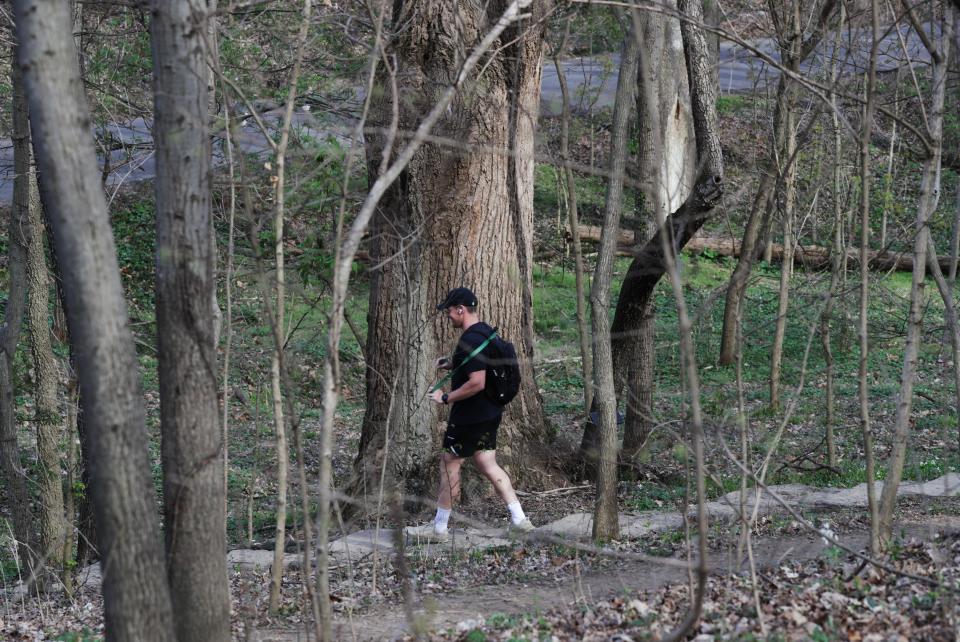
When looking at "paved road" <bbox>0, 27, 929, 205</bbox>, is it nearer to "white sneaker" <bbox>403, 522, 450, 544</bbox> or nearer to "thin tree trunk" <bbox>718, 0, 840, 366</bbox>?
"thin tree trunk" <bbox>718, 0, 840, 366</bbox>

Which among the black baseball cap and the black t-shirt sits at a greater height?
the black baseball cap

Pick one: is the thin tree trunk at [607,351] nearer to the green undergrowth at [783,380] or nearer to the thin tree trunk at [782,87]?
the thin tree trunk at [782,87]

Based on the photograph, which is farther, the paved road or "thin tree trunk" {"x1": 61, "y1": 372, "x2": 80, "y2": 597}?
the paved road

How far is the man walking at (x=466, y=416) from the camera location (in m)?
7.54

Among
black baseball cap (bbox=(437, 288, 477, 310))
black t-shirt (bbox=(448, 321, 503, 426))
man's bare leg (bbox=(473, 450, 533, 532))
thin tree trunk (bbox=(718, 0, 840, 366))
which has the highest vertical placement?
thin tree trunk (bbox=(718, 0, 840, 366))

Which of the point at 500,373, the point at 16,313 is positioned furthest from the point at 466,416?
the point at 16,313

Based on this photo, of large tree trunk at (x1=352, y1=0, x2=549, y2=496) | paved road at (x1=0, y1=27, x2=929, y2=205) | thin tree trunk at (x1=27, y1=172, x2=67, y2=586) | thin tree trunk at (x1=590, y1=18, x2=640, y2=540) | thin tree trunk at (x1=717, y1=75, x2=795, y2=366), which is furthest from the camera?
paved road at (x1=0, y1=27, x2=929, y2=205)

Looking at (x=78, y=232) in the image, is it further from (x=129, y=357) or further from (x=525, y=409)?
(x=525, y=409)

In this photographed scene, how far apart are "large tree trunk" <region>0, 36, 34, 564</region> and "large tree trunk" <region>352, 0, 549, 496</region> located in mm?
2882

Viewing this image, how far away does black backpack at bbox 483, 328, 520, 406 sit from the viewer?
757cm

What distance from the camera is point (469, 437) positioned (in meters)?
7.71

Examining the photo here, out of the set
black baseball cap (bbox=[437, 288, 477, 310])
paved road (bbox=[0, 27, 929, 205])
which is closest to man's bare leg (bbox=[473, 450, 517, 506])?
black baseball cap (bbox=[437, 288, 477, 310])

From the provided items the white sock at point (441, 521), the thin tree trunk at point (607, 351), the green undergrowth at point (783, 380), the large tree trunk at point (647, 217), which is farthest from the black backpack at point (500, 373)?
the large tree trunk at point (647, 217)

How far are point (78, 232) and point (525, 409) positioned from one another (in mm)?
6370
